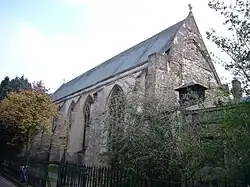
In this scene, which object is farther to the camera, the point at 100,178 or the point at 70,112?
the point at 70,112

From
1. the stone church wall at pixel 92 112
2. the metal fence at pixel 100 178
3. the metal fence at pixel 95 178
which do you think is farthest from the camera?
the stone church wall at pixel 92 112

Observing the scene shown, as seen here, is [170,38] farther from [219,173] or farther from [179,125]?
[219,173]

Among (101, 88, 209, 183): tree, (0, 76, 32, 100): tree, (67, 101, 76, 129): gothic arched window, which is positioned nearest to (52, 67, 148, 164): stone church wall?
(67, 101, 76, 129): gothic arched window

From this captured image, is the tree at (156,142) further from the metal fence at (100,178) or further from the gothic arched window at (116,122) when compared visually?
the metal fence at (100,178)

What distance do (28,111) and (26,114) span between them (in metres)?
0.24

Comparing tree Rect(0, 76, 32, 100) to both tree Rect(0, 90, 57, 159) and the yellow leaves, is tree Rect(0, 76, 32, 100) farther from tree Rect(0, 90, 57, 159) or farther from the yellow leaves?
the yellow leaves

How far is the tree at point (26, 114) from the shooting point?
68.1 feet

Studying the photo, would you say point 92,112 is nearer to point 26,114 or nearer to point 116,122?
point 26,114

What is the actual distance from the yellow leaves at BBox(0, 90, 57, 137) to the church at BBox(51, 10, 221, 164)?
3.16 m

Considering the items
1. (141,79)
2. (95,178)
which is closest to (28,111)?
(141,79)

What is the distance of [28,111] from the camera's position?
20.7 meters

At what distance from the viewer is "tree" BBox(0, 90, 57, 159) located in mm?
20750

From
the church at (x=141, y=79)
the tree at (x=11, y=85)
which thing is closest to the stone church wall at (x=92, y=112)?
the church at (x=141, y=79)

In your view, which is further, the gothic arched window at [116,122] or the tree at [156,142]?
the gothic arched window at [116,122]
